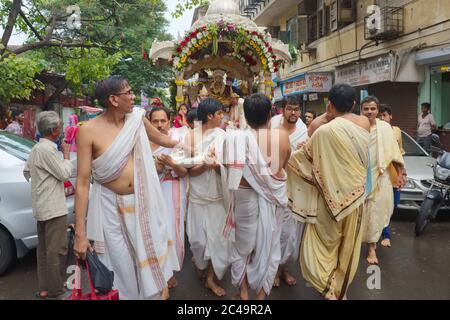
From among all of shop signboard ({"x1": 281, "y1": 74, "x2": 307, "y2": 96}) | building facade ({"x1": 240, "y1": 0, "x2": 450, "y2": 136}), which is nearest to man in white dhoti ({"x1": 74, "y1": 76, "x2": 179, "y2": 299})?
building facade ({"x1": 240, "y1": 0, "x2": 450, "y2": 136})

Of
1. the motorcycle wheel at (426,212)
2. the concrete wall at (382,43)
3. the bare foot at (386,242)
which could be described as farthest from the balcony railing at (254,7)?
the bare foot at (386,242)

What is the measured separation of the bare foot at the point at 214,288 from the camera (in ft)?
12.9

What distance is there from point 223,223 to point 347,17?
12789 mm

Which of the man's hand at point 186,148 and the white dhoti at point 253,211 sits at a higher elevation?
the man's hand at point 186,148

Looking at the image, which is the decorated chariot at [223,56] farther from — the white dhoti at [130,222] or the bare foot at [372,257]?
the white dhoti at [130,222]

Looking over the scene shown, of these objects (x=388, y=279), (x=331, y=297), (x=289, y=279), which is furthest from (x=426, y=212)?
(x=331, y=297)

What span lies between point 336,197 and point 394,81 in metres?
9.06

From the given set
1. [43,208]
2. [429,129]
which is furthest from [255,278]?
[429,129]

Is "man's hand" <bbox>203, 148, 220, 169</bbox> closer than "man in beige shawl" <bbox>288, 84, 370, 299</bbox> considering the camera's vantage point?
No

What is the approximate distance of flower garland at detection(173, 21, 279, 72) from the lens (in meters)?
7.39

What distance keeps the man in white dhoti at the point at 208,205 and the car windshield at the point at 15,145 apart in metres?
2.16

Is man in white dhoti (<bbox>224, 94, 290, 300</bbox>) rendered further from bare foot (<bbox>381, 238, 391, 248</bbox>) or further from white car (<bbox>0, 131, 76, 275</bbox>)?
bare foot (<bbox>381, 238, 391, 248</bbox>)

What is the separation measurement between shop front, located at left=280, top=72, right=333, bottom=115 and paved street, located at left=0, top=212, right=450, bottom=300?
10083 millimetres

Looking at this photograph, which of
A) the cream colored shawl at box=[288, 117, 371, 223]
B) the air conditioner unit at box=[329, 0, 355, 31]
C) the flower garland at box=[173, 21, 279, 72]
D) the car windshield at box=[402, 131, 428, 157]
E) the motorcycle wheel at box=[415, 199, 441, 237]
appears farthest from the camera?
the air conditioner unit at box=[329, 0, 355, 31]
